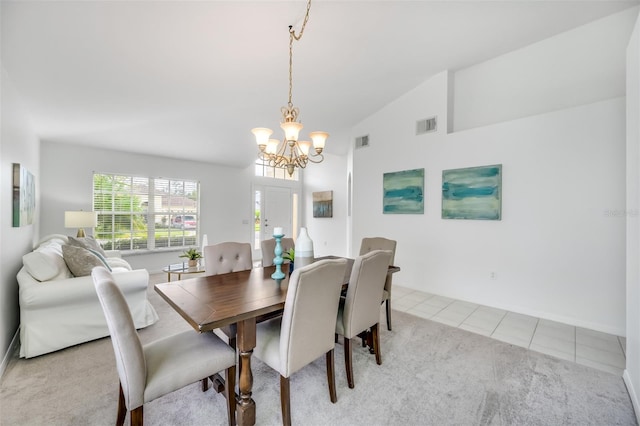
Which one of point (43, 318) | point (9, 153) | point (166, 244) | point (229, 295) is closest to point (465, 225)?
point (229, 295)

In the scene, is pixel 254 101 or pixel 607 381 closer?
pixel 607 381

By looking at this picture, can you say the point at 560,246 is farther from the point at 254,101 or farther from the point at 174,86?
the point at 174,86

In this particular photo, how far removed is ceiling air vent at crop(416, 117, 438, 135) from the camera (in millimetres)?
4207

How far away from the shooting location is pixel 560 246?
10.5 ft

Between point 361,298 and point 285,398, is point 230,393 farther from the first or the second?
point 361,298

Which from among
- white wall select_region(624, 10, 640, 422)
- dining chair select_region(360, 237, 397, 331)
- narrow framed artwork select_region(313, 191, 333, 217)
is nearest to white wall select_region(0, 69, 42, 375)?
dining chair select_region(360, 237, 397, 331)

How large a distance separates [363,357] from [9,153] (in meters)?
3.58

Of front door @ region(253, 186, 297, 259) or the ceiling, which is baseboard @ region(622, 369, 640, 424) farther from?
front door @ region(253, 186, 297, 259)

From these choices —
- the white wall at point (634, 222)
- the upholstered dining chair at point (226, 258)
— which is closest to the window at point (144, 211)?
the upholstered dining chair at point (226, 258)

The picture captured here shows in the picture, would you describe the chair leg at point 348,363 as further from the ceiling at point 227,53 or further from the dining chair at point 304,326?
the ceiling at point 227,53

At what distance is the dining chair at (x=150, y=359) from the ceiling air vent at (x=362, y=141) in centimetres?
428

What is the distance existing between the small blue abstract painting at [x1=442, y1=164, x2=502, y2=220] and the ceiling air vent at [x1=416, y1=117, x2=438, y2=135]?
28.4 inches

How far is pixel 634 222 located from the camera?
187 centimetres

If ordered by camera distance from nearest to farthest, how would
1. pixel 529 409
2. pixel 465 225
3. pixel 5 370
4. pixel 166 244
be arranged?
pixel 529 409, pixel 5 370, pixel 465 225, pixel 166 244
